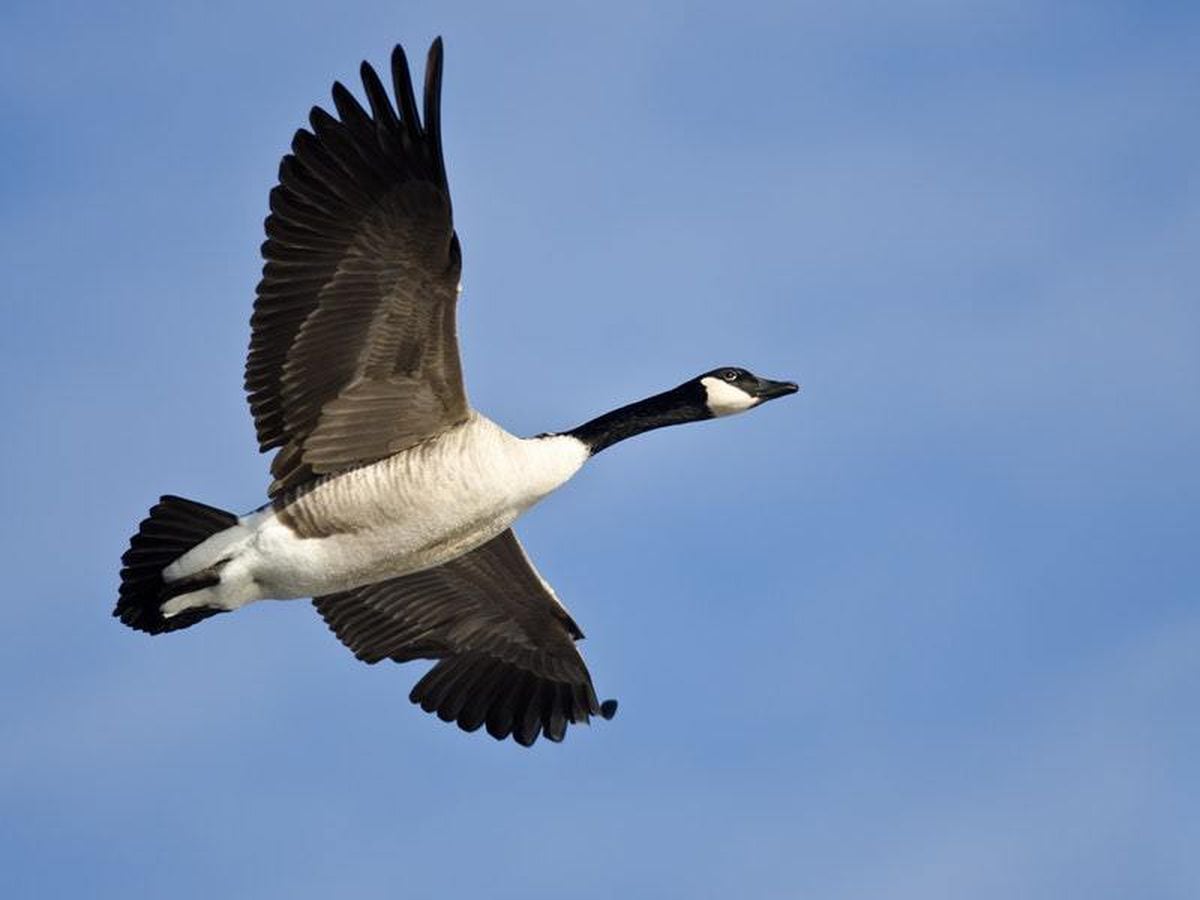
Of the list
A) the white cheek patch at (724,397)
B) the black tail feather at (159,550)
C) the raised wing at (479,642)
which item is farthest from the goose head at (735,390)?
the black tail feather at (159,550)

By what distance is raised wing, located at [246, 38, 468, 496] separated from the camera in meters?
13.5

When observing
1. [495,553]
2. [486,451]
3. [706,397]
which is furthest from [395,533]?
[706,397]

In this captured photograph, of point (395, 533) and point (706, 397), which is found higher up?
point (706, 397)

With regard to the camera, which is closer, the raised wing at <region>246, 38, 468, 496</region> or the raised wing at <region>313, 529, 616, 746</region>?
the raised wing at <region>246, 38, 468, 496</region>

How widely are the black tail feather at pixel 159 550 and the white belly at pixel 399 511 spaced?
34 centimetres

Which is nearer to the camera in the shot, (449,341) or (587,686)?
(449,341)

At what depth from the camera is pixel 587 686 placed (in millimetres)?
16703

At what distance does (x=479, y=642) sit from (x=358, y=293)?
370cm

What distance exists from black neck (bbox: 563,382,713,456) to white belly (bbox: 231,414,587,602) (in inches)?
25.7

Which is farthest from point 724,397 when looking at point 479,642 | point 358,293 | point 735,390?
point 358,293

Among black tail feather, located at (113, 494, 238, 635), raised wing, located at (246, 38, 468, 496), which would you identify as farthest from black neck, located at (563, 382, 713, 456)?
black tail feather, located at (113, 494, 238, 635)

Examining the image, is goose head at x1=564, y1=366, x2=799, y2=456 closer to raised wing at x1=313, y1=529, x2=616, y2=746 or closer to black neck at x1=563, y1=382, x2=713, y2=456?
black neck at x1=563, y1=382, x2=713, y2=456

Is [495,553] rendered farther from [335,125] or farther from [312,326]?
[335,125]

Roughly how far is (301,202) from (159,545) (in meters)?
2.54
